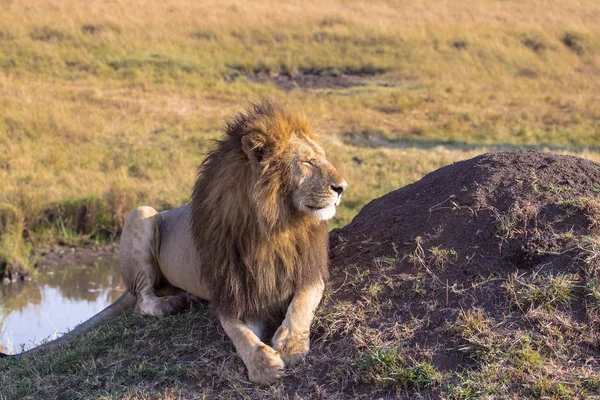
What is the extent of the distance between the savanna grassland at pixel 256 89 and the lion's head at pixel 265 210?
19.7ft

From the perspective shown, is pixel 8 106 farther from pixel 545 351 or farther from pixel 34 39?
pixel 545 351

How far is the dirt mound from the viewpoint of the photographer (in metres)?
3.94

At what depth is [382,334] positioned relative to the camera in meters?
4.30

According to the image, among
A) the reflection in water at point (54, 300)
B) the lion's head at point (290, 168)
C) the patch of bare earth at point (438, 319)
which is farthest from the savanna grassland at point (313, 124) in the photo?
the lion's head at point (290, 168)

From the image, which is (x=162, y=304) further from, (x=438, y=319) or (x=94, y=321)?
(x=438, y=319)

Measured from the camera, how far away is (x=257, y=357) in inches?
164

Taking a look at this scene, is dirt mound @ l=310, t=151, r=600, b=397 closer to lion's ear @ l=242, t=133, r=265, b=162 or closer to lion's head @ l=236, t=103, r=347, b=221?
lion's head @ l=236, t=103, r=347, b=221

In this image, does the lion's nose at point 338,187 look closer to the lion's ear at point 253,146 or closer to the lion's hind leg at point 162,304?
the lion's ear at point 253,146

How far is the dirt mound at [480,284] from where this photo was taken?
3.94 metres

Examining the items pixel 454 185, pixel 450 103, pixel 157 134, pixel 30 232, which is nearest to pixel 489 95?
pixel 450 103

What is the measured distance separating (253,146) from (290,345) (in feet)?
3.36

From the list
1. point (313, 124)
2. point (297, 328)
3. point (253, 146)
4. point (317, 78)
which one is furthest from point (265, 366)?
point (317, 78)

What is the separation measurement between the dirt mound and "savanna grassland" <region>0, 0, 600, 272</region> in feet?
18.9

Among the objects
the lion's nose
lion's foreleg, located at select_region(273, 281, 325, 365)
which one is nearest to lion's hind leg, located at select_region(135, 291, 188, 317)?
lion's foreleg, located at select_region(273, 281, 325, 365)
